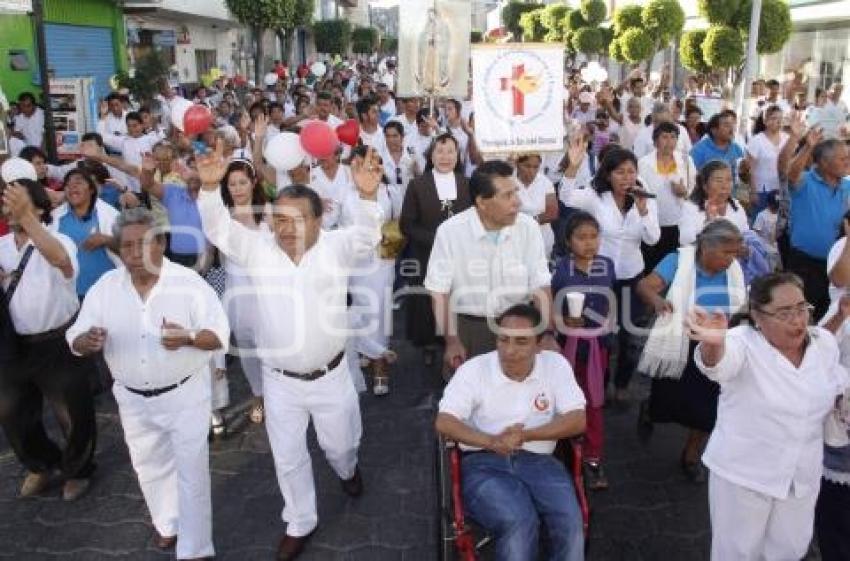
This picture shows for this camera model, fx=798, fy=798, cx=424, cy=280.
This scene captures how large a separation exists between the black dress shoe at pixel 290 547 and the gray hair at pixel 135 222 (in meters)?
1.60

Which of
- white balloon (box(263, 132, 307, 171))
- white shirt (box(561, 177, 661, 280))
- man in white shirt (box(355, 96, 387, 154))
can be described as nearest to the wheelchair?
white shirt (box(561, 177, 661, 280))

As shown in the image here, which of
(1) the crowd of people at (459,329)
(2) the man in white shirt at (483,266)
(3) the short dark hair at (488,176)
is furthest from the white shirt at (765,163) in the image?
(3) the short dark hair at (488,176)

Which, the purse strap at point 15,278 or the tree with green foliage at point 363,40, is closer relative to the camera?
the purse strap at point 15,278

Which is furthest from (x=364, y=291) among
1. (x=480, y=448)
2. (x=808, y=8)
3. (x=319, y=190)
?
(x=808, y=8)

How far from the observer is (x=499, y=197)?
4180mm

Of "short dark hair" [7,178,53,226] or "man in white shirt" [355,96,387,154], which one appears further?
"man in white shirt" [355,96,387,154]

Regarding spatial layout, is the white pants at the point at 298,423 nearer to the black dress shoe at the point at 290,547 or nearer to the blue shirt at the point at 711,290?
the black dress shoe at the point at 290,547

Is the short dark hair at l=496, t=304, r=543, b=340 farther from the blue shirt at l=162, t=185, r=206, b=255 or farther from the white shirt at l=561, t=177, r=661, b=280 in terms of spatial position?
the blue shirt at l=162, t=185, r=206, b=255

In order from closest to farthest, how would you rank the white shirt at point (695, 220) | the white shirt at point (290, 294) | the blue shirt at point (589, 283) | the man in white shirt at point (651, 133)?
the white shirt at point (290, 294), the blue shirt at point (589, 283), the white shirt at point (695, 220), the man in white shirt at point (651, 133)

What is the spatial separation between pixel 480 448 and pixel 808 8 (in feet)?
70.7

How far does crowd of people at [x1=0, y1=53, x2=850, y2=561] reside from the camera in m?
3.16

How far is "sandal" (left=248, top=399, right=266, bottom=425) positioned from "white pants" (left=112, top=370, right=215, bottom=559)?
149 centimetres

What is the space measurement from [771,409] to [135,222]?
2.81 metres

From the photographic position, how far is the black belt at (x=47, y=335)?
433 centimetres
